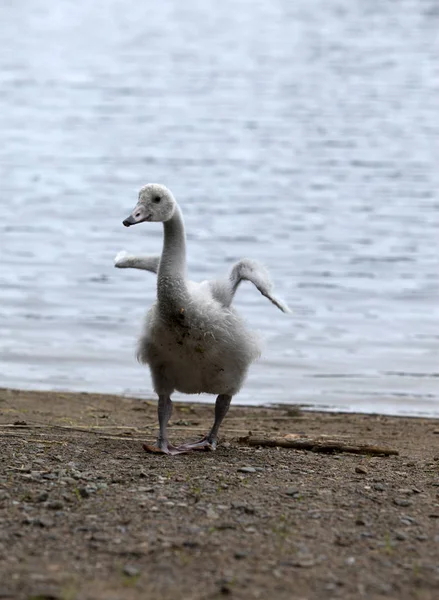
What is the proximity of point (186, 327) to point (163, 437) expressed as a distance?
2.83 ft

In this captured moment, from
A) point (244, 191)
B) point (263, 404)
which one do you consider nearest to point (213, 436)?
point (263, 404)

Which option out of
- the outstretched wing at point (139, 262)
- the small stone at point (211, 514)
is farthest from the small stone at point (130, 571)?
the outstretched wing at point (139, 262)

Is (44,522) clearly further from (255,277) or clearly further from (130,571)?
(255,277)

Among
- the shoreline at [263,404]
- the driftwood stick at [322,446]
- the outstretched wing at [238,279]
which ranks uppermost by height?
the outstretched wing at [238,279]

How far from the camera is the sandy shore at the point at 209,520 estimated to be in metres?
5.44

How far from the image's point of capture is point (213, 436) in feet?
28.7

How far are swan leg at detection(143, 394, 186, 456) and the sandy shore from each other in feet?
0.40

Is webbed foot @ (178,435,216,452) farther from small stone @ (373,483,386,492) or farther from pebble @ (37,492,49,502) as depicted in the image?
pebble @ (37,492,49,502)

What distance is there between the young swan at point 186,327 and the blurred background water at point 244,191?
8.32 feet

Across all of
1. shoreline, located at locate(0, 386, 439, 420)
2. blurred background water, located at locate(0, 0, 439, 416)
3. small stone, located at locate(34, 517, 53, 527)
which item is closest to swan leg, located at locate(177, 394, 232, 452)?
blurred background water, located at locate(0, 0, 439, 416)

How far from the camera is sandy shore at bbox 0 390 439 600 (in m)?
5.44

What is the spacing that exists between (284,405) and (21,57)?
35.9 m

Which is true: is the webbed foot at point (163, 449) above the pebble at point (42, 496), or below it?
below

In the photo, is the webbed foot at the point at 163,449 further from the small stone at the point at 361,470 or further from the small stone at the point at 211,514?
the small stone at the point at 211,514
